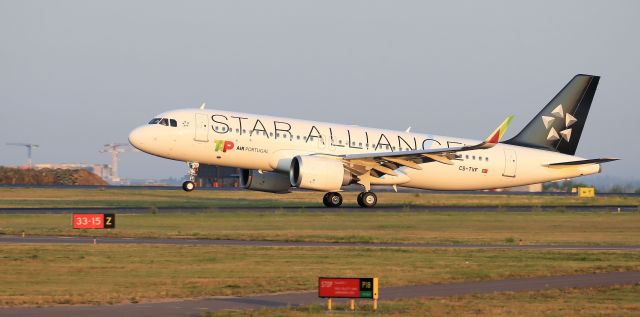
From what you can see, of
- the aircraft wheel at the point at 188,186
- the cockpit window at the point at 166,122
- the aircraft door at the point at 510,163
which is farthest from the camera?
the aircraft door at the point at 510,163

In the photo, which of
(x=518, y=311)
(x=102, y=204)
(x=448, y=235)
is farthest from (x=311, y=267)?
(x=102, y=204)

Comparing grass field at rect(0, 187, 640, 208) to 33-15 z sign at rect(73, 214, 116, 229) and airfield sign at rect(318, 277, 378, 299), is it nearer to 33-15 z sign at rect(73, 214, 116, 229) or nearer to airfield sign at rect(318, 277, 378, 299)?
33-15 z sign at rect(73, 214, 116, 229)

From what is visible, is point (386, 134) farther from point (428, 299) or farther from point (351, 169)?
point (428, 299)

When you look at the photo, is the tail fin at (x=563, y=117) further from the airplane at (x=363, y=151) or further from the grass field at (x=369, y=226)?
the grass field at (x=369, y=226)

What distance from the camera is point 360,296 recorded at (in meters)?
20.0

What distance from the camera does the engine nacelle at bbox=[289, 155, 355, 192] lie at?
52.1m

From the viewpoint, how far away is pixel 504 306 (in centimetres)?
2194

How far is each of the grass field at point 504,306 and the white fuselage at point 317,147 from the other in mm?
29713

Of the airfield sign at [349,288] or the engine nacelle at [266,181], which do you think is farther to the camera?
the engine nacelle at [266,181]

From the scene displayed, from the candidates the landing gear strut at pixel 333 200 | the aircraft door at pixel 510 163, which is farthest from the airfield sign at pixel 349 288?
the aircraft door at pixel 510 163

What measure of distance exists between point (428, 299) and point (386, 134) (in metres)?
34.8

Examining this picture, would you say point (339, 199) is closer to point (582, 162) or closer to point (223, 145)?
point (223, 145)

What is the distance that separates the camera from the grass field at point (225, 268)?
24469mm

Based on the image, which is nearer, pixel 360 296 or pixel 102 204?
pixel 360 296
